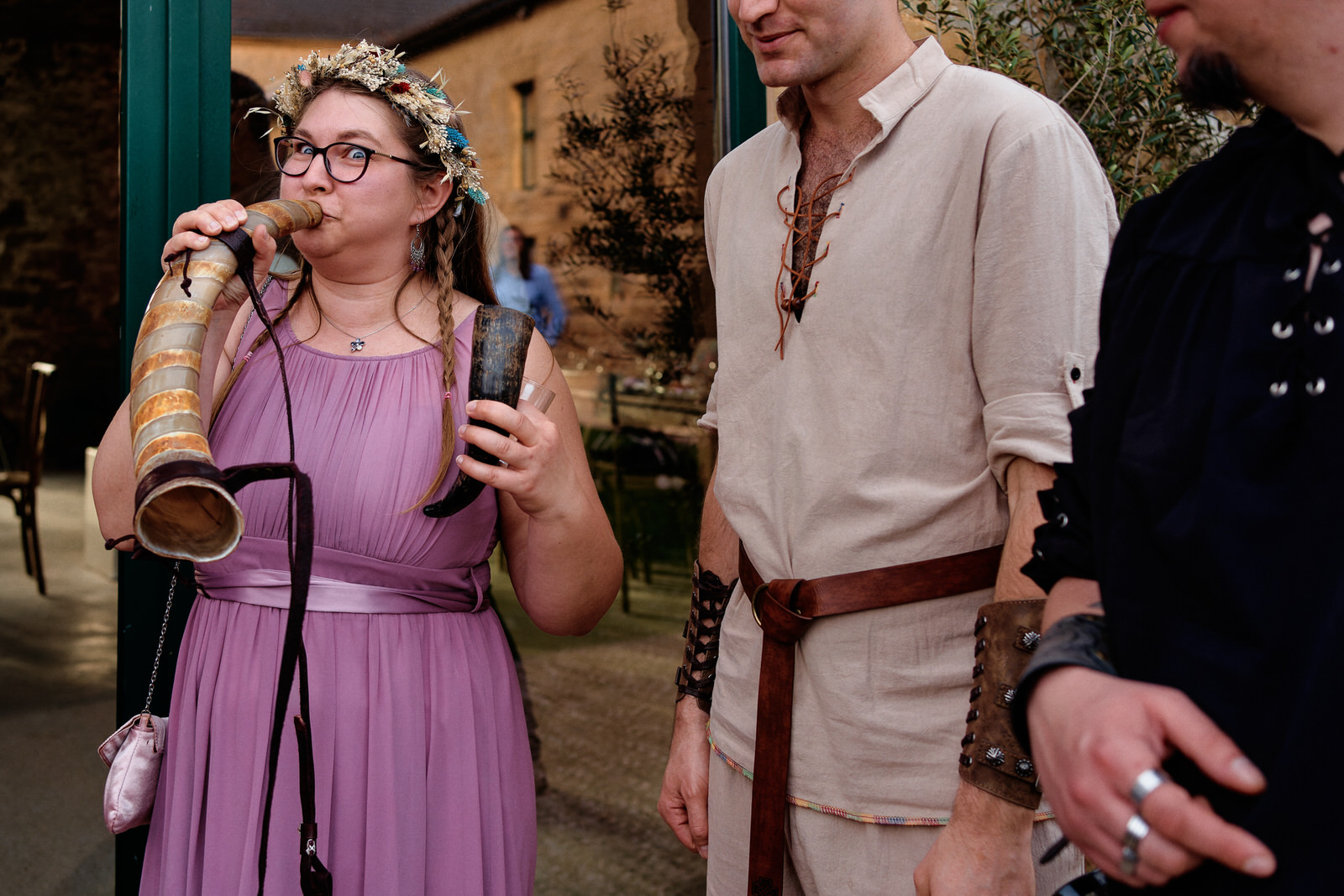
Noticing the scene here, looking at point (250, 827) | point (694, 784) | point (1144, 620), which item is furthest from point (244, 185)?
point (1144, 620)

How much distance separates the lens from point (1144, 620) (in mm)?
937

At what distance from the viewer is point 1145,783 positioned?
798mm

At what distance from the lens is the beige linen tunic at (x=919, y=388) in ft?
4.44

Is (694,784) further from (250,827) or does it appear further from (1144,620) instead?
(1144,620)

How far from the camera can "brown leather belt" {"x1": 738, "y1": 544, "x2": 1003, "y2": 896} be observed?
1.46m

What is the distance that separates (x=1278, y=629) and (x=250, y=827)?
1477 mm

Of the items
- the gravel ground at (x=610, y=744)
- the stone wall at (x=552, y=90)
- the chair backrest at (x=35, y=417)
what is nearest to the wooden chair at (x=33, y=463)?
the chair backrest at (x=35, y=417)

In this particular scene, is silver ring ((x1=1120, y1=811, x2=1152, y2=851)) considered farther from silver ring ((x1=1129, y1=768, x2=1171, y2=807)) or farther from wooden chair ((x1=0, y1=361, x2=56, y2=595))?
wooden chair ((x1=0, y1=361, x2=56, y2=595))

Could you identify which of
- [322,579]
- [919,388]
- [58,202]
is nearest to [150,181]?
[322,579]

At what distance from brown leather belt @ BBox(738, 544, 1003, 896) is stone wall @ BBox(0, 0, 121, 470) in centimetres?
1060

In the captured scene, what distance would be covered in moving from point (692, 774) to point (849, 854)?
0.36 meters

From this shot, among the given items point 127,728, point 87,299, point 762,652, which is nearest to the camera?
point 762,652

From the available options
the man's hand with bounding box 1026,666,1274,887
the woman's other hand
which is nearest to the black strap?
the woman's other hand

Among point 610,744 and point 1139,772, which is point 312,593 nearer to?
point 1139,772
